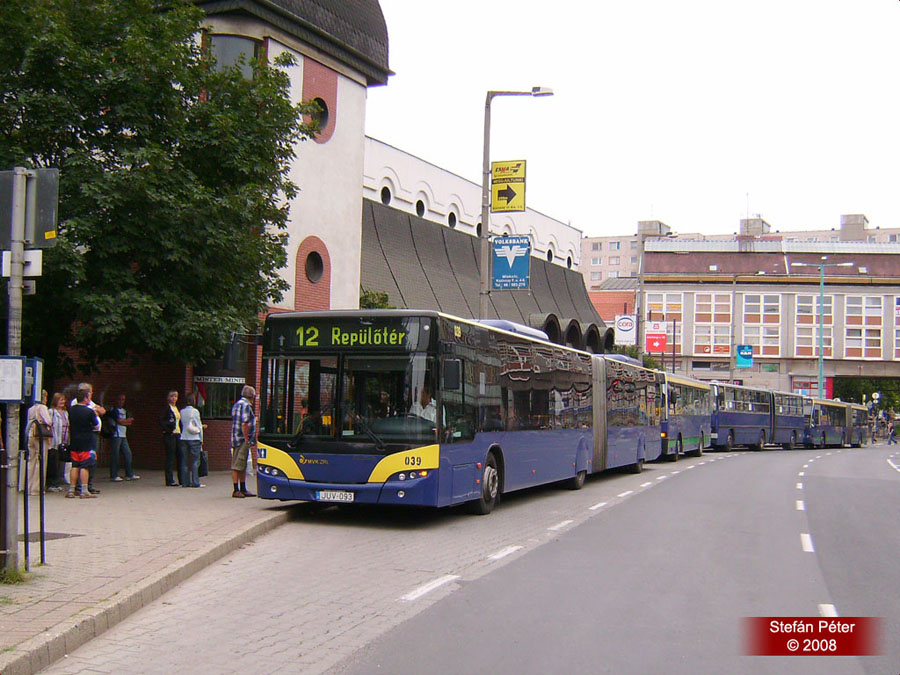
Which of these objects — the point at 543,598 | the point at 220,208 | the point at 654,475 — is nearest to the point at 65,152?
the point at 220,208

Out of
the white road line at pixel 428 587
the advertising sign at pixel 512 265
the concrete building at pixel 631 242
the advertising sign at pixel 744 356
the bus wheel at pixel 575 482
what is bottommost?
the bus wheel at pixel 575 482

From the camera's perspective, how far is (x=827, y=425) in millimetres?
57375

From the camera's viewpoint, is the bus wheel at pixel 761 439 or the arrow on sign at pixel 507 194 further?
the bus wheel at pixel 761 439

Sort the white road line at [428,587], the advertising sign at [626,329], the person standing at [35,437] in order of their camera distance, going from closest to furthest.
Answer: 1. the white road line at [428,587]
2. the person standing at [35,437]
3. the advertising sign at [626,329]

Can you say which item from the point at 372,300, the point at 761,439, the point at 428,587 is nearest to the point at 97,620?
the point at 428,587

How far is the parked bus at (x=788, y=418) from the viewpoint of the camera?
1917 inches

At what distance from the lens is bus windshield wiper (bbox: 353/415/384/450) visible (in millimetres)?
12531

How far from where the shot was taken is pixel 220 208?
1609 centimetres

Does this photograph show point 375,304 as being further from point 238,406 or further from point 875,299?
point 875,299

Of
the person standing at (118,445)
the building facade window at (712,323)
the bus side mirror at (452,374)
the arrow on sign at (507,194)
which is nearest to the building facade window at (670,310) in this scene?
the building facade window at (712,323)

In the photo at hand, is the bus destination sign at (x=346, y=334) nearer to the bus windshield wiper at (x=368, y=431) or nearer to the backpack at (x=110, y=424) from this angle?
the bus windshield wiper at (x=368, y=431)

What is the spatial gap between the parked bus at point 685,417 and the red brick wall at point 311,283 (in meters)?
11.8

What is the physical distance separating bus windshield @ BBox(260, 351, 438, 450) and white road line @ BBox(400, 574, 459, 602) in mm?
3381

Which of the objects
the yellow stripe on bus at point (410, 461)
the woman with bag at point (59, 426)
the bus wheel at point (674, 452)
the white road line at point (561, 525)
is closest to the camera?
the yellow stripe on bus at point (410, 461)
